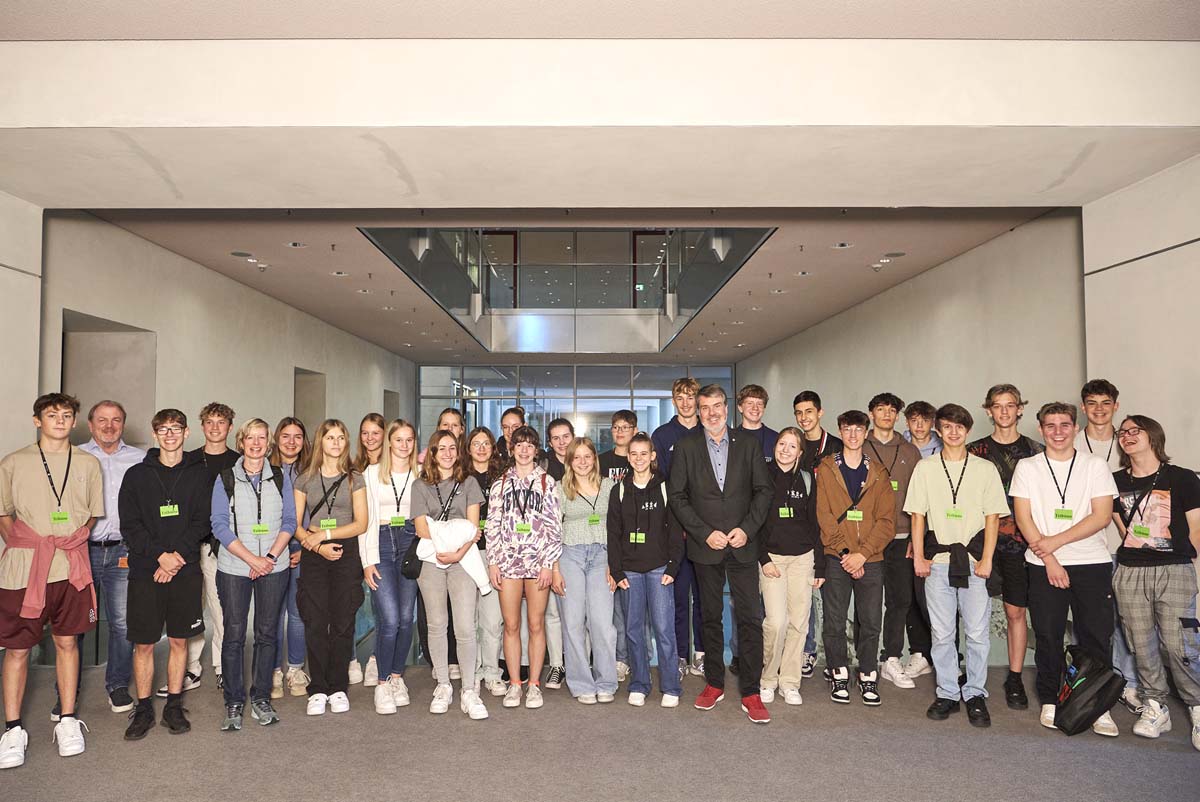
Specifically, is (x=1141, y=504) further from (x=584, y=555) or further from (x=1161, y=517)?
(x=584, y=555)

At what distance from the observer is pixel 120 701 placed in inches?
169

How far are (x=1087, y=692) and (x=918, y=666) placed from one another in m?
1.14

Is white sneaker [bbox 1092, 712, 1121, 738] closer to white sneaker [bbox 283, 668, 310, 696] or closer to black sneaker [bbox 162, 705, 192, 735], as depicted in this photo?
white sneaker [bbox 283, 668, 310, 696]

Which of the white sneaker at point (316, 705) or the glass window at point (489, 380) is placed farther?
the glass window at point (489, 380)

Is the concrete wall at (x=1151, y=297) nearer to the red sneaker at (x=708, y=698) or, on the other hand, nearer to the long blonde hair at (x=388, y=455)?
the red sneaker at (x=708, y=698)

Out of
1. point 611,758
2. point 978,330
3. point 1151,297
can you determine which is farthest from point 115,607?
point 978,330

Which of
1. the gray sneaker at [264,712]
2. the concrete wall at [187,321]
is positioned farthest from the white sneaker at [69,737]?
the concrete wall at [187,321]

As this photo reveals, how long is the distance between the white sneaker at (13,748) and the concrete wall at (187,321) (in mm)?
2840

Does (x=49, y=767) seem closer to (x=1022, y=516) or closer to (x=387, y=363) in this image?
(x=1022, y=516)

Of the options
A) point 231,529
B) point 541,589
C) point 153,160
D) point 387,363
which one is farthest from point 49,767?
point 387,363

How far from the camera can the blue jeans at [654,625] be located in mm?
4375

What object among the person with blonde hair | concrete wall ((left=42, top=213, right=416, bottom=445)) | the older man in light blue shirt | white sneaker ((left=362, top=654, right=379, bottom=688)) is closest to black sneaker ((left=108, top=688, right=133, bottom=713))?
the older man in light blue shirt

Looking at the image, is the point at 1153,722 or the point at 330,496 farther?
the point at 330,496

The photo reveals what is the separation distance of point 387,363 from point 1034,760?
15.7m
